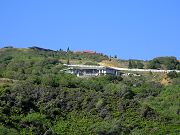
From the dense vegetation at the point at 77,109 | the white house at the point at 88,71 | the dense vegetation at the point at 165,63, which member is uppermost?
the dense vegetation at the point at 165,63

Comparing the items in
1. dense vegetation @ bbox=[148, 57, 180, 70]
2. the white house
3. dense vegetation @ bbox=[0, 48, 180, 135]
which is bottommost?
dense vegetation @ bbox=[0, 48, 180, 135]

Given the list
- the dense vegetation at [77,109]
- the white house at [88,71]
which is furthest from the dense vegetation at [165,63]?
the dense vegetation at [77,109]

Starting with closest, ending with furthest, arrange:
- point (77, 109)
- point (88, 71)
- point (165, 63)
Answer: point (77, 109) < point (88, 71) < point (165, 63)

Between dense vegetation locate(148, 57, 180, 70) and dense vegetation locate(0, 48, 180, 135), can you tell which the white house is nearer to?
dense vegetation locate(148, 57, 180, 70)

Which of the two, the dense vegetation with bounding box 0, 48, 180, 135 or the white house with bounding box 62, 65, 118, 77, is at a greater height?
the white house with bounding box 62, 65, 118, 77

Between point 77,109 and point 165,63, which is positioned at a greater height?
point 165,63

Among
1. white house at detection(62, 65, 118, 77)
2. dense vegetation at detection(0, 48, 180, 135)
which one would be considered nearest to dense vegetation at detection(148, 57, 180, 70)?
white house at detection(62, 65, 118, 77)

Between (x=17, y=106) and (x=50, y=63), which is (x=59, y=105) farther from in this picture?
(x=50, y=63)

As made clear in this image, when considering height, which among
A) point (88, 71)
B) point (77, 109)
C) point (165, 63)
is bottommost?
point (77, 109)

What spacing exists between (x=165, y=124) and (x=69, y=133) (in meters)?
11.6

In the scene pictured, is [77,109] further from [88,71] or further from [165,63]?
[165,63]

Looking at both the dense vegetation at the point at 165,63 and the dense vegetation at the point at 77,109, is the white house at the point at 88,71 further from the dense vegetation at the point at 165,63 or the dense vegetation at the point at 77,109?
the dense vegetation at the point at 77,109

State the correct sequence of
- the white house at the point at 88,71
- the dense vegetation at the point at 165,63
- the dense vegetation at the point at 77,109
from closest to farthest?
1. the dense vegetation at the point at 77,109
2. the white house at the point at 88,71
3. the dense vegetation at the point at 165,63

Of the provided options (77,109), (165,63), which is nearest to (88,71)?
(165,63)
